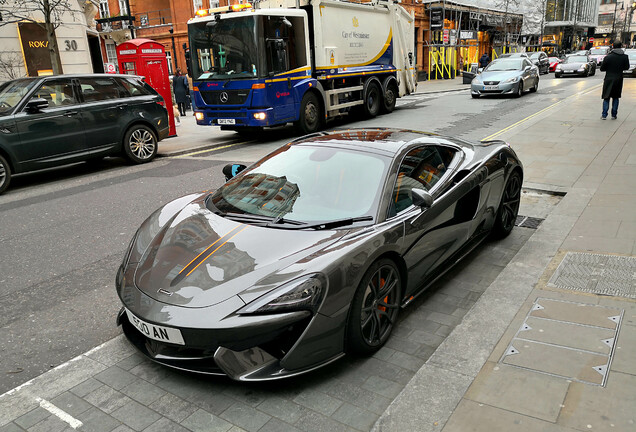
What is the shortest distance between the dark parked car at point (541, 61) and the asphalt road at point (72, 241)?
2779 centimetres

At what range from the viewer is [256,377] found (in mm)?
2830

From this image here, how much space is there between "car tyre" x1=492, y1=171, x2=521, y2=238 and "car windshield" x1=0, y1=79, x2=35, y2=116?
8.12m

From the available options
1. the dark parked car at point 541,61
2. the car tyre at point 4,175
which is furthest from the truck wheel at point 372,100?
the dark parked car at point 541,61

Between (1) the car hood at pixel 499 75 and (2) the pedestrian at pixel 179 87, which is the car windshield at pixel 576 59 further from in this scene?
(2) the pedestrian at pixel 179 87

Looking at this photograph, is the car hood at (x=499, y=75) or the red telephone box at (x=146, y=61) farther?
the car hood at (x=499, y=75)

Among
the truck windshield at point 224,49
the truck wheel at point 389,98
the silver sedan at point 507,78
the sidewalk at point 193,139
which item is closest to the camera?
the truck windshield at point 224,49

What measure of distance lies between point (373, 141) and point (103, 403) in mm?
2719

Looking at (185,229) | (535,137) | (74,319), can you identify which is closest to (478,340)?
(185,229)

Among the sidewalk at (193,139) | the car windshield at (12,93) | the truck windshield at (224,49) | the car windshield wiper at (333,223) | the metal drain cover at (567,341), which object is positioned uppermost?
the truck windshield at (224,49)

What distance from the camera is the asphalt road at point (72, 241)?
3.82 metres

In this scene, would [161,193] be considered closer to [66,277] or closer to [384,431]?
[66,277]

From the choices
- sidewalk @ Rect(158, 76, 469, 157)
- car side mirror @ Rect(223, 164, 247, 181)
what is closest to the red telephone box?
sidewalk @ Rect(158, 76, 469, 157)

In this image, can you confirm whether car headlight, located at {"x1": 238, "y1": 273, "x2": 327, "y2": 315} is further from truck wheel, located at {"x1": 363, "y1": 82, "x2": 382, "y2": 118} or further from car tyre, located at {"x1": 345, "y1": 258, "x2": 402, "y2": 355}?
truck wheel, located at {"x1": 363, "y1": 82, "x2": 382, "y2": 118}

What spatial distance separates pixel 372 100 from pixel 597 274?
13.3 metres
